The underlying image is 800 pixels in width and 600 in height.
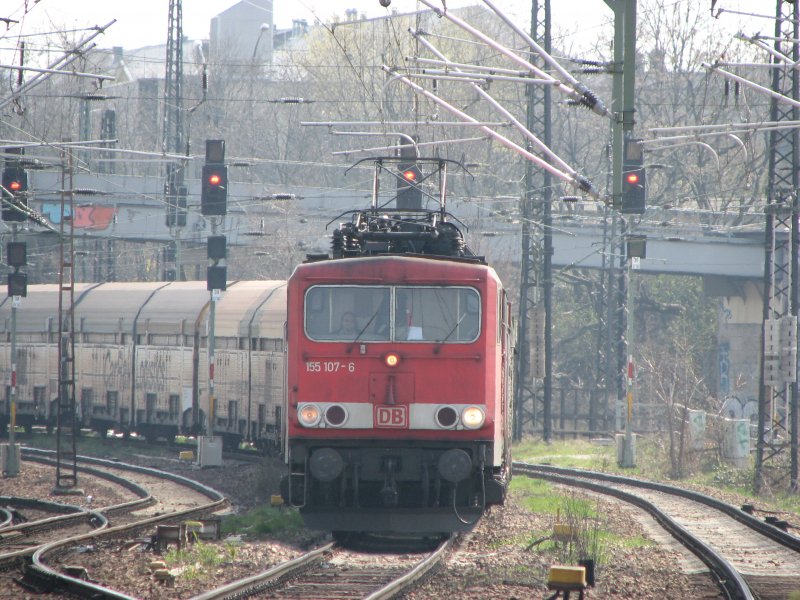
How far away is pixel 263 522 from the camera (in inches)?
571

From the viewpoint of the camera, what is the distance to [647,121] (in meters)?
51.1

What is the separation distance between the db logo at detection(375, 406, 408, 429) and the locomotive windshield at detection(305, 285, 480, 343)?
2.30 feet

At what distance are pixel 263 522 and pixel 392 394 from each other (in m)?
3.13

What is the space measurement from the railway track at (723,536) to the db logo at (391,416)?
332 centimetres

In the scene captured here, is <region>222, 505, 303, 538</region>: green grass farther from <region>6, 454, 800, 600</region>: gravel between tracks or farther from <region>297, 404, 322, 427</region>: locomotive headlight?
<region>297, 404, 322, 427</region>: locomotive headlight

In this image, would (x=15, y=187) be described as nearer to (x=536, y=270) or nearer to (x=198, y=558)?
(x=198, y=558)

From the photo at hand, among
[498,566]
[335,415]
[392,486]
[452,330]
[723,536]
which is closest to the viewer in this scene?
[498,566]

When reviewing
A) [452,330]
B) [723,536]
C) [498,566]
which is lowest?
[723,536]

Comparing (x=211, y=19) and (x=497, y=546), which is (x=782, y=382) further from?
(x=211, y=19)

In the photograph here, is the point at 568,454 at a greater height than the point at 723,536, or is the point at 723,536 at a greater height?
the point at 723,536

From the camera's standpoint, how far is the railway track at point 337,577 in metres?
9.99

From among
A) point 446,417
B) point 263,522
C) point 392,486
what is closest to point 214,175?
point 263,522

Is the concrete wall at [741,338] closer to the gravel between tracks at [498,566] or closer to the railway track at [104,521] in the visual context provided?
the railway track at [104,521]

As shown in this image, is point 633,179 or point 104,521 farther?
point 633,179
